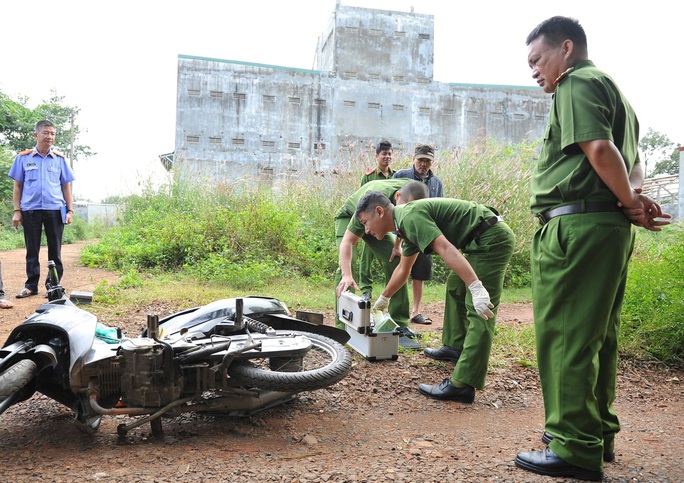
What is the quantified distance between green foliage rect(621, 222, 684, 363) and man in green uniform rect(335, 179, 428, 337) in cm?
197

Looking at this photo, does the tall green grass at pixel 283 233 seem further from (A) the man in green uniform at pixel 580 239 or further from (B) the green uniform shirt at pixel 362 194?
(A) the man in green uniform at pixel 580 239

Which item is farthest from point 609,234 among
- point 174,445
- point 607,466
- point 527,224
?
point 527,224

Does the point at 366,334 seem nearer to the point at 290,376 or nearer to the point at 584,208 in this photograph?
the point at 290,376

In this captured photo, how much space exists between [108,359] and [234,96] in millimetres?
19833

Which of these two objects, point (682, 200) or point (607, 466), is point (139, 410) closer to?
point (607, 466)

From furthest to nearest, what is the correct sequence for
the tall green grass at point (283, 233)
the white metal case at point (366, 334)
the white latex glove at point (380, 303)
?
the tall green grass at point (283, 233)
the white metal case at point (366, 334)
the white latex glove at point (380, 303)

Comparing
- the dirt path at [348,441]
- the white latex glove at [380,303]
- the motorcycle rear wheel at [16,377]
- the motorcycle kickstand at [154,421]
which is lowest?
the dirt path at [348,441]

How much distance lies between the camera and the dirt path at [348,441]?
2279 millimetres

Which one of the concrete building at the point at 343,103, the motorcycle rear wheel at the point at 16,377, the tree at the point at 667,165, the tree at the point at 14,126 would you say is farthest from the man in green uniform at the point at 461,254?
the tree at the point at 667,165

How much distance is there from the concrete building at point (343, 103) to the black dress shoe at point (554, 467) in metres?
18.5

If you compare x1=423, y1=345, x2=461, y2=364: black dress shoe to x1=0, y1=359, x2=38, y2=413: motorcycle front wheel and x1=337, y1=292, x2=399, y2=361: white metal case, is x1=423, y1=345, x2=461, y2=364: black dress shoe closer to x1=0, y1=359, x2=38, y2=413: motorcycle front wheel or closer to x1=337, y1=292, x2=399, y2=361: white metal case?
x1=337, y1=292, x2=399, y2=361: white metal case

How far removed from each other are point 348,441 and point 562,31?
220 centimetres

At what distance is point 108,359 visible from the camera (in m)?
2.51

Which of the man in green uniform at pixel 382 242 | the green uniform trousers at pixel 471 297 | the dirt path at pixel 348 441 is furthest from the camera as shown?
the man in green uniform at pixel 382 242
